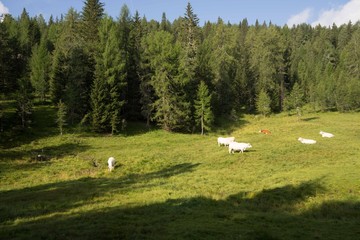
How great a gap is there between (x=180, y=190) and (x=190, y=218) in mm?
7048

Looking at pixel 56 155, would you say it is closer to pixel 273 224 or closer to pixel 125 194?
pixel 125 194

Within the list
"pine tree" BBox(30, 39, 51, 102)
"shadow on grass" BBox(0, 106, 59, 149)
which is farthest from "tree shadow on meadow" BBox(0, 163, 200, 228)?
"pine tree" BBox(30, 39, 51, 102)

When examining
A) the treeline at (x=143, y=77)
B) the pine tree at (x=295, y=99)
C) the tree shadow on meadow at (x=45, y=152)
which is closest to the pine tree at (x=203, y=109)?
the treeline at (x=143, y=77)

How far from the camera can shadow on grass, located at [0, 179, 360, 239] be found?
45.3ft

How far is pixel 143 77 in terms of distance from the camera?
63500 mm

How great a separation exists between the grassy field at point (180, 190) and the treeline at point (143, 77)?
11.7 metres

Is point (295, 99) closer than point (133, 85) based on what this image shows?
No

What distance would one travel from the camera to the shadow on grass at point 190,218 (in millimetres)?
13820

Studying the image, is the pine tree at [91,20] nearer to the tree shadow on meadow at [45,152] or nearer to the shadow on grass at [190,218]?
the tree shadow on meadow at [45,152]

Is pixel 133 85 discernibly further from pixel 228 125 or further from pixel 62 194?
pixel 62 194

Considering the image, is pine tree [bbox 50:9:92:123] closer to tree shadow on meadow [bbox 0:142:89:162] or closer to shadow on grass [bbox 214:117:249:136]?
tree shadow on meadow [bbox 0:142:89:162]

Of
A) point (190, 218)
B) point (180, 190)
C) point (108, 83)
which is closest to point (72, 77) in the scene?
point (108, 83)

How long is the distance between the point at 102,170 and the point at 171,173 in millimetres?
6780

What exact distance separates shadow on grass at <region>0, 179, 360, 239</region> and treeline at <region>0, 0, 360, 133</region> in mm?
35427
